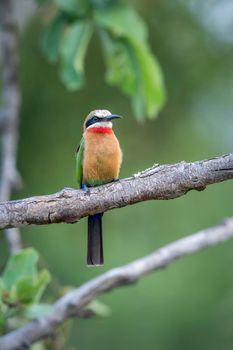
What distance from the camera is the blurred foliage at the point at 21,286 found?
13.6 ft

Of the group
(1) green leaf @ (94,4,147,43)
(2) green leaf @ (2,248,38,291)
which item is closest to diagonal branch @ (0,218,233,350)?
(2) green leaf @ (2,248,38,291)

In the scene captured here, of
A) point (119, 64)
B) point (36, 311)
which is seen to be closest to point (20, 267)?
point (36, 311)

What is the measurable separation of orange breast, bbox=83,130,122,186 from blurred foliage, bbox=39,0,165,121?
657 mm

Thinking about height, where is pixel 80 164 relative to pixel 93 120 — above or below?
below

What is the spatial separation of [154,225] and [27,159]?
131 centimetres

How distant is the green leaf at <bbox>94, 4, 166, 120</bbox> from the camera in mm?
4918

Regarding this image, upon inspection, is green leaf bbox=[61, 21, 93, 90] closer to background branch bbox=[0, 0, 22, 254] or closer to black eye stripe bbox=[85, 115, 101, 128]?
black eye stripe bbox=[85, 115, 101, 128]

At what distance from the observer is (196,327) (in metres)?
7.61

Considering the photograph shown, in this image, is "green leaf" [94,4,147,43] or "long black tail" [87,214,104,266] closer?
"long black tail" [87,214,104,266]

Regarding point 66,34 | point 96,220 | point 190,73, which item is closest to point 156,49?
point 190,73

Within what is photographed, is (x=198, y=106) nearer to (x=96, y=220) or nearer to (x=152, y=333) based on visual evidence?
(x=152, y=333)

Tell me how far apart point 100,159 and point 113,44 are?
→ 1.04m

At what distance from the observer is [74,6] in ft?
16.2

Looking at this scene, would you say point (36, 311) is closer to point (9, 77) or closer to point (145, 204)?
point (9, 77)
